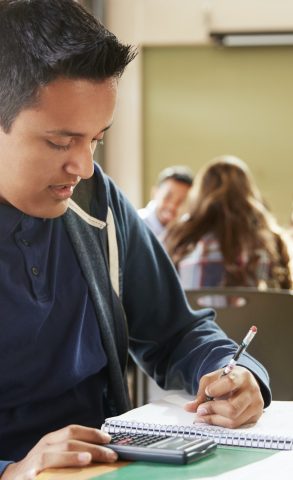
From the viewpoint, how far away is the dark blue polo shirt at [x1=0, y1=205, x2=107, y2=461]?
152 cm

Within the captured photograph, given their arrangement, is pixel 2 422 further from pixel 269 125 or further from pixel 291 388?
pixel 269 125

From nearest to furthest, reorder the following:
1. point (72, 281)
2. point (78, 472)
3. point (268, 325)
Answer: point (78, 472) → point (72, 281) → point (268, 325)

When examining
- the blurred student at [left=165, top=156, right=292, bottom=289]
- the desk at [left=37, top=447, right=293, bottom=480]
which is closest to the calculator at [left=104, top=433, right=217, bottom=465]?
the desk at [left=37, top=447, right=293, bottom=480]

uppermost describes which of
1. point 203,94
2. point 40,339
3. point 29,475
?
point 203,94

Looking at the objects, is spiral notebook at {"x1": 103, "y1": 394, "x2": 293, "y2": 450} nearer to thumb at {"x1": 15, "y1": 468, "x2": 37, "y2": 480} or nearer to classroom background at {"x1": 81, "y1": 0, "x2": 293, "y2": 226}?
thumb at {"x1": 15, "y1": 468, "x2": 37, "y2": 480}

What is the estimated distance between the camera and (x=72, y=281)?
5.43ft

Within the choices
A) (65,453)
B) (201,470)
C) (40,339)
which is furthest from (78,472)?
(40,339)

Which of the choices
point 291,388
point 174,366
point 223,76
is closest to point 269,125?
point 223,76

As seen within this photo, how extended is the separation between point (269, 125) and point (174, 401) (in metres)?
4.77

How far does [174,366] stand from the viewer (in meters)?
1.77

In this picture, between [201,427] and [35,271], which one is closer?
[201,427]

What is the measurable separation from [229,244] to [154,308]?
1905 millimetres

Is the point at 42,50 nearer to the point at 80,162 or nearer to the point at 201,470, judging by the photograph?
the point at 80,162

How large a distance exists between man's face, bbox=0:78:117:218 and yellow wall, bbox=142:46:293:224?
475 cm
